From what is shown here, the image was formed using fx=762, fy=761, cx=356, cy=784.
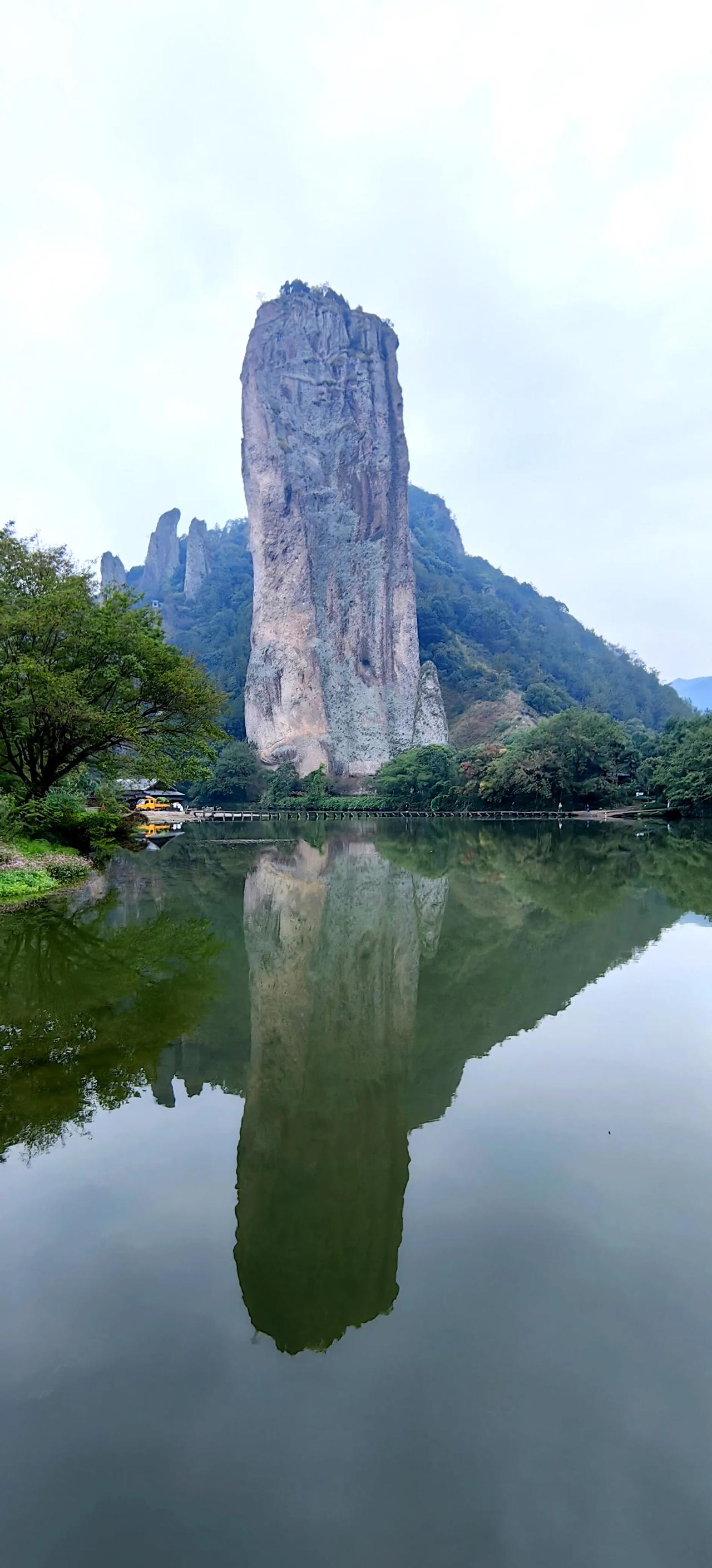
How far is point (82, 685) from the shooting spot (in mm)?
14648

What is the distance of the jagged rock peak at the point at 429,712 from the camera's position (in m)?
56.6

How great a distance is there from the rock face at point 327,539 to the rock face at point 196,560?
1436 inches

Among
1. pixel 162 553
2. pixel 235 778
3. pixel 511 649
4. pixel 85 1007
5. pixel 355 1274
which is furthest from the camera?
pixel 162 553

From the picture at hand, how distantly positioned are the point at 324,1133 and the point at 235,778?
47.9 meters

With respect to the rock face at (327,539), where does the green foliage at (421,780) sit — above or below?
below

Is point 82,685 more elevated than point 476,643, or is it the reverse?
point 476,643

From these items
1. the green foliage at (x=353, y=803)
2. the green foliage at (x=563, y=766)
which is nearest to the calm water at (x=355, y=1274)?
the green foliage at (x=563, y=766)

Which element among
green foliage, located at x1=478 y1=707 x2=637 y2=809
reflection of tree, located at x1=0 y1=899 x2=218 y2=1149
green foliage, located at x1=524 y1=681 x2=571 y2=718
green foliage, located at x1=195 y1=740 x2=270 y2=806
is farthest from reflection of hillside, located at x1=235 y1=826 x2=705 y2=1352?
green foliage, located at x1=524 y1=681 x2=571 y2=718

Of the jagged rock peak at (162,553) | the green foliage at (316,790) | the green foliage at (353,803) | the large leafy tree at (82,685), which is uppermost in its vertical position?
the jagged rock peak at (162,553)

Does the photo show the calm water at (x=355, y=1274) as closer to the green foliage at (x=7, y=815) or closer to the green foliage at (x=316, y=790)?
the green foliage at (x=7, y=815)

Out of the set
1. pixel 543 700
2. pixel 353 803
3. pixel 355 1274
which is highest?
pixel 543 700

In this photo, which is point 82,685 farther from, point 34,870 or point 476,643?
Answer: point 476,643

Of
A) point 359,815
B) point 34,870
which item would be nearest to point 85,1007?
point 34,870

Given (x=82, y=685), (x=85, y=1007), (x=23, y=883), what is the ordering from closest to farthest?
(x=85, y=1007) < (x=23, y=883) < (x=82, y=685)
